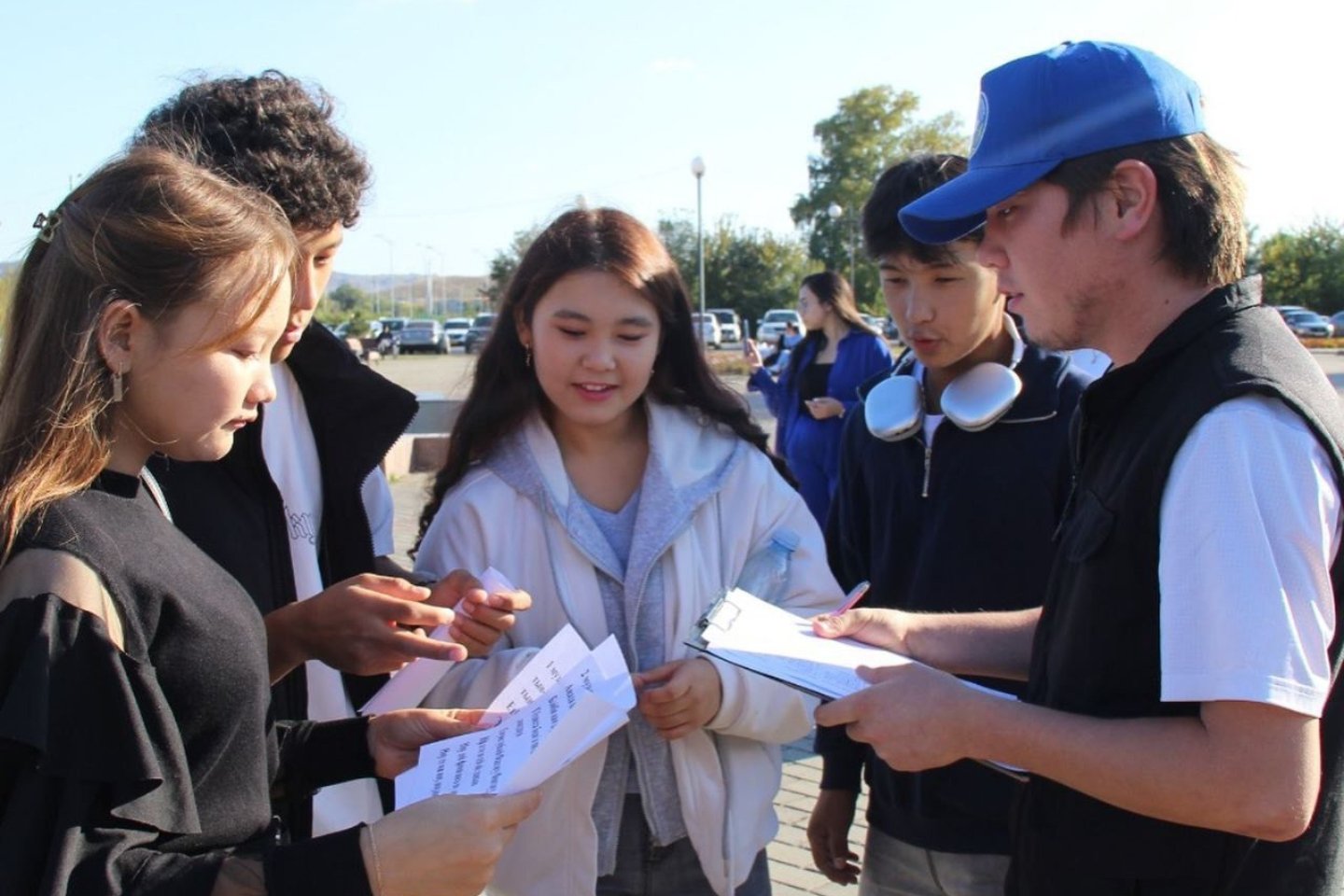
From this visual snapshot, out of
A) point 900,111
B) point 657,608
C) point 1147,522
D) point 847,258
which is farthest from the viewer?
point 900,111

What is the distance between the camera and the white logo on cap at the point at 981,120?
1768 millimetres

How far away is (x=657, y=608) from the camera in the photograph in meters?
2.29

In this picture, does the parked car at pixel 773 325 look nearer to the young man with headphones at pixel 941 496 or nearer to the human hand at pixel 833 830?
the young man with headphones at pixel 941 496

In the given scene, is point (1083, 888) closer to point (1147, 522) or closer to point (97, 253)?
point (1147, 522)

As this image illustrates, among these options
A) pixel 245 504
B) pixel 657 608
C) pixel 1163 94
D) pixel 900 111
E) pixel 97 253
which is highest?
pixel 900 111

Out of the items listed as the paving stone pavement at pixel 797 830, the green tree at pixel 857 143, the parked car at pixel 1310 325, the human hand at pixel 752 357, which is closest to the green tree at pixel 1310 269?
the parked car at pixel 1310 325

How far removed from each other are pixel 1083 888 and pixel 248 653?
112 centimetres

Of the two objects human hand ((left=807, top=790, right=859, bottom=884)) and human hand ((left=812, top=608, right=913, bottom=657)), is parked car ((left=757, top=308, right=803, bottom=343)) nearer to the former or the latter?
human hand ((left=807, top=790, right=859, bottom=884))

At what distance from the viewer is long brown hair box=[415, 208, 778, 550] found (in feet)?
8.06

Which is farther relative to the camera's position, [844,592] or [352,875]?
[844,592]

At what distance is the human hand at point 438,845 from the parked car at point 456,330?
45.4 m

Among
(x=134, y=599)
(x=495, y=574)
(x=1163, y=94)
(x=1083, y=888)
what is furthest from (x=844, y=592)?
(x=134, y=599)

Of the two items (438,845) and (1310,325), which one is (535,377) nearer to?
(438,845)

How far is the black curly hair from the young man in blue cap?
1125mm
